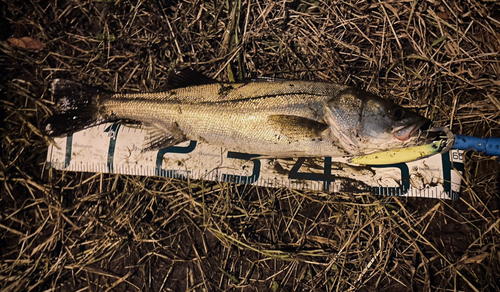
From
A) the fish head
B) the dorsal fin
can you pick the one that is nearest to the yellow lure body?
the fish head

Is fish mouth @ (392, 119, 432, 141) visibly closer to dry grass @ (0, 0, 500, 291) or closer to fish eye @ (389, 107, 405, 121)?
fish eye @ (389, 107, 405, 121)

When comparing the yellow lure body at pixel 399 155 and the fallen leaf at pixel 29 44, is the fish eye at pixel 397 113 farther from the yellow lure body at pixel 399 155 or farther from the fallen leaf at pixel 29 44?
the fallen leaf at pixel 29 44

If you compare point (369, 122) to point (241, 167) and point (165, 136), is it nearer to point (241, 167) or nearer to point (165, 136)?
point (241, 167)

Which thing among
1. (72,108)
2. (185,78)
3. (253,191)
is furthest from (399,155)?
(72,108)

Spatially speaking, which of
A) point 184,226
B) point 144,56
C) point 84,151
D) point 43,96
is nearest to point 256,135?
point 184,226

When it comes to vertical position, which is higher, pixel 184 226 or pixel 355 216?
pixel 355 216

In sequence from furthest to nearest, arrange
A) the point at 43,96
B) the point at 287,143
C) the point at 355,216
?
the point at 43,96 → the point at 355,216 → the point at 287,143

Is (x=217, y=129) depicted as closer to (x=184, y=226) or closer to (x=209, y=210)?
(x=209, y=210)

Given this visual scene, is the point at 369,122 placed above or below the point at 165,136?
above
